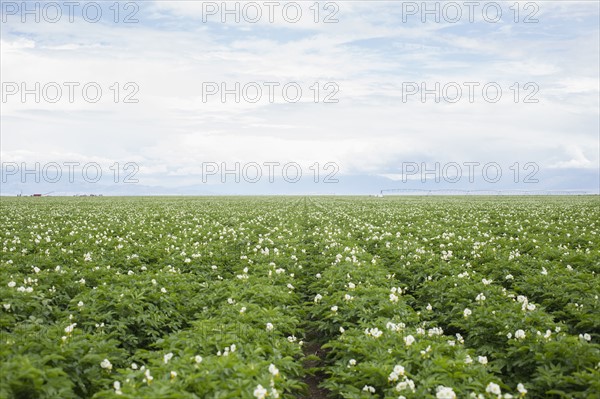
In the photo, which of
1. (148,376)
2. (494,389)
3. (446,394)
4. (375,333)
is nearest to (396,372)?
(446,394)

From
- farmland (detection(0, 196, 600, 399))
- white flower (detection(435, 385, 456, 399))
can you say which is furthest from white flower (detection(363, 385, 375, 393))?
white flower (detection(435, 385, 456, 399))

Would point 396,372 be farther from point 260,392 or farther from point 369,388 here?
point 260,392

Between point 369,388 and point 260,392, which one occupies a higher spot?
point 260,392

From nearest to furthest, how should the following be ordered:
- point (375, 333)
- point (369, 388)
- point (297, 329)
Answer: point (369, 388) → point (375, 333) → point (297, 329)

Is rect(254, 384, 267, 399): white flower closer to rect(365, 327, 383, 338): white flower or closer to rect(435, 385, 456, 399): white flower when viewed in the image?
rect(435, 385, 456, 399): white flower

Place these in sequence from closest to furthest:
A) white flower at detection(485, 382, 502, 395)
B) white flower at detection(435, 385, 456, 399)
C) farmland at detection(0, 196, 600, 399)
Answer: white flower at detection(435, 385, 456, 399) → white flower at detection(485, 382, 502, 395) → farmland at detection(0, 196, 600, 399)

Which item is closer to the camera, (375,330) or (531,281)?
(375,330)

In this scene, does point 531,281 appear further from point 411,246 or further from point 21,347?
point 21,347

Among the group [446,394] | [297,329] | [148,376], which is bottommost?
[297,329]

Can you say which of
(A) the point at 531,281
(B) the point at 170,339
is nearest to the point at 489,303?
Result: (A) the point at 531,281

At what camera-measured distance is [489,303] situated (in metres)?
8.44

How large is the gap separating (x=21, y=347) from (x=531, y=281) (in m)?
9.89

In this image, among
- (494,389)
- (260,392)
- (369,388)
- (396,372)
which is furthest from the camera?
(369,388)

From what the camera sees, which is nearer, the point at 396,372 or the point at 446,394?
the point at 446,394
